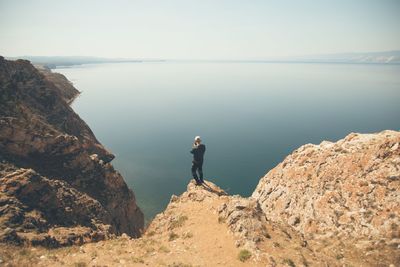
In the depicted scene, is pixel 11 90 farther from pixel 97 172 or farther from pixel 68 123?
pixel 68 123

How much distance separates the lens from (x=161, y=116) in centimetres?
19925

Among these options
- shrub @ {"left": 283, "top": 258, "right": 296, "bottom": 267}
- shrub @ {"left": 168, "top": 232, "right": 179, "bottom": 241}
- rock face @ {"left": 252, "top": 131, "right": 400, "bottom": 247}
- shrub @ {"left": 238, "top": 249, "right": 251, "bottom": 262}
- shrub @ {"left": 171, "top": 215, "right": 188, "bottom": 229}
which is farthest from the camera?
shrub @ {"left": 171, "top": 215, "right": 188, "bottom": 229}

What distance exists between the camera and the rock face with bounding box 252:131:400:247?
1889cm

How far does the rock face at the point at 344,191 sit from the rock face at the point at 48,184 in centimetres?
1572

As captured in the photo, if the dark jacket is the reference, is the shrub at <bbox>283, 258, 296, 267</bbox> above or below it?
below

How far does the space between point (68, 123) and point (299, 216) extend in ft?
187

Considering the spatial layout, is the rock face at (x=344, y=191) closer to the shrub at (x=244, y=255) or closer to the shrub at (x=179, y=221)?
the shrub at (x=244, y=255)

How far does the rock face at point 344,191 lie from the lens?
62.0 feet

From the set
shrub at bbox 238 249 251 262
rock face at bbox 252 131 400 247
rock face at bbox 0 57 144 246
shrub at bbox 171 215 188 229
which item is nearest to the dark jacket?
shrub at bbox 171 215 188 229

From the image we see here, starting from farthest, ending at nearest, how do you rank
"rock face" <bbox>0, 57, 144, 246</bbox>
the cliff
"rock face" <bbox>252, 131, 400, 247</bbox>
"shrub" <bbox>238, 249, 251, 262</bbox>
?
"rock face" <bbox>0, 57, 144, 246</bbox> < "rock face" <bbox>252, 131, 400, 247</bbox> < the cliff < "shrub" <bbox>238, 249, 251, 262</bbox>

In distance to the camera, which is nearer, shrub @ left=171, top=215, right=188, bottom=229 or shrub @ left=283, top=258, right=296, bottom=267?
shrub @ left=283, top=258, right=296, bottom=267

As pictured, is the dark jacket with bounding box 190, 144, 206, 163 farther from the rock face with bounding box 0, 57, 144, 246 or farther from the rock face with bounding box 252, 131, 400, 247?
the rock face with bounding box 0, 57, 144, 246

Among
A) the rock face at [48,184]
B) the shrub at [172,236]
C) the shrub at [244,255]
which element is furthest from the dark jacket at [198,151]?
the shrub at [244,255]

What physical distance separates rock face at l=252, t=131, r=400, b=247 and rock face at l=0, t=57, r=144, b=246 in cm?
1572
